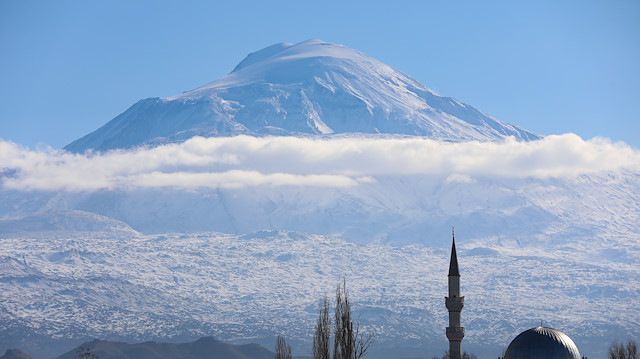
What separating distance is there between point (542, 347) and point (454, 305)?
10777mm

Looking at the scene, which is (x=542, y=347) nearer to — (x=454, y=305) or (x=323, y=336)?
(x=454, y=305)

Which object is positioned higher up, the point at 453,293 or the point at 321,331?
the point at 453,293

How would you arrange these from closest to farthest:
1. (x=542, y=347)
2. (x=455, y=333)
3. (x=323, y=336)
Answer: (x=323, y=336), (x=542, y=347), (x=455, y=333)

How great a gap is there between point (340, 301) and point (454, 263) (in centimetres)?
4029

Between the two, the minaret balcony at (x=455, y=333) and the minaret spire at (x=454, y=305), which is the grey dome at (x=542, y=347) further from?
the minaret balcony at (x=455, y=333)

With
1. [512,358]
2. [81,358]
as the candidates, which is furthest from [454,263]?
[81,358]

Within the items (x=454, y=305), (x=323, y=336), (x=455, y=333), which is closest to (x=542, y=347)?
(x=454, y=305)

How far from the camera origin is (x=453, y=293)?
119500mm

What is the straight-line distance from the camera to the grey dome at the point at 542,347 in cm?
11100

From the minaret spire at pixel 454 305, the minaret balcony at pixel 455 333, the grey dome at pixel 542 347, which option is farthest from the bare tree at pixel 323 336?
the minaret balcony at pixel 455 333

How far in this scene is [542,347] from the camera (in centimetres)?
11138

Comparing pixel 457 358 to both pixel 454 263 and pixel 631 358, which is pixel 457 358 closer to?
pixel 454 263

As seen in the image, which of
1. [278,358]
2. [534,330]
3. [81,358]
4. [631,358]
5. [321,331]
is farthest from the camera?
[631,358]

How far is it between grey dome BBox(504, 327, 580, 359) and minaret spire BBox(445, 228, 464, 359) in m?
8.14
